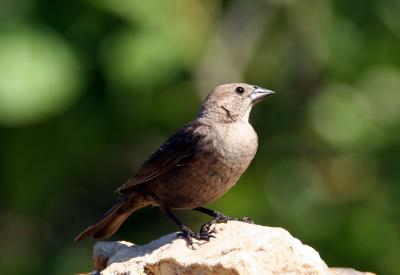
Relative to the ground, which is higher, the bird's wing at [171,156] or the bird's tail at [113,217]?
the bird's wing at [171,156]

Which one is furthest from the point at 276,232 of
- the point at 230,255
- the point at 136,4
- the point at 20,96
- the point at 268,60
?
the point at 268,60

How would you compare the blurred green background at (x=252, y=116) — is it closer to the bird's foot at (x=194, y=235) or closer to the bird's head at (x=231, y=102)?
the bird's head at (x=231, y=102)

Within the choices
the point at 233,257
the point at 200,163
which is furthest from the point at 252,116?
the point at 233,257

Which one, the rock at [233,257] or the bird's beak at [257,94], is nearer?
the rock at [233,257]

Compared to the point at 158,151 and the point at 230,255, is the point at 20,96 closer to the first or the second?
the point at 158,151

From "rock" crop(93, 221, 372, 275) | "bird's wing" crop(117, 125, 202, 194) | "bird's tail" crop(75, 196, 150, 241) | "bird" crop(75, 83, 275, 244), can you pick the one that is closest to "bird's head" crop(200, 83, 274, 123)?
"bird" crop(75, 83, 275, 244)

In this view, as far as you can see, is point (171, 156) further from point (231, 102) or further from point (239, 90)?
point (239, 90)

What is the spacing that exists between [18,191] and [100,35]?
161 centimetres

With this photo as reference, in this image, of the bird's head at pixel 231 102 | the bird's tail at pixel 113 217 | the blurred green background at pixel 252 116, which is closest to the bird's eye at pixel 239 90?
the bird's head at pixel 231 102

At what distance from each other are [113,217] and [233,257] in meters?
1.91

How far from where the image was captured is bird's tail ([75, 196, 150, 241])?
7281mm

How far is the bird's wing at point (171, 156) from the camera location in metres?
6.91

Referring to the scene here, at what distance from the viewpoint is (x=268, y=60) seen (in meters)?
9.81

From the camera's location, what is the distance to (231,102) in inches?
284
